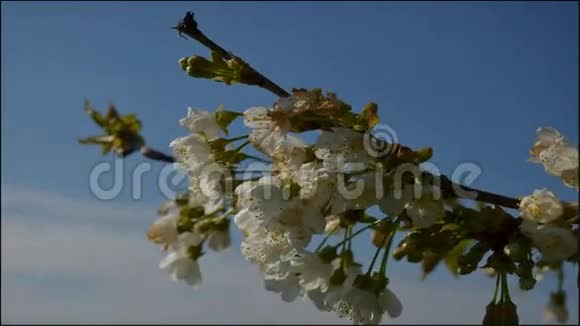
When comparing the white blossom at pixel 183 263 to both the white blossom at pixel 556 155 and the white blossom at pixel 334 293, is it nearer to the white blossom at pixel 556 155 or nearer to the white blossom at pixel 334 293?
the white blossom at pixel 334 293

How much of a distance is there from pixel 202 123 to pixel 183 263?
870mm

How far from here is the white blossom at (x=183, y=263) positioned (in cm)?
210

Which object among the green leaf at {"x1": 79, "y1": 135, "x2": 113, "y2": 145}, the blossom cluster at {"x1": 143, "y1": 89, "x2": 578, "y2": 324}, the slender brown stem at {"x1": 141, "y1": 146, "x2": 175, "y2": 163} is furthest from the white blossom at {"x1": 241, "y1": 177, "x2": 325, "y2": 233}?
the green leaf at {"x1": 79, "y1": 135, "x2": 113, "y2": 145}

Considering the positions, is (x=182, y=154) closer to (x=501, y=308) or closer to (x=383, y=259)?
(x=383, y=259)

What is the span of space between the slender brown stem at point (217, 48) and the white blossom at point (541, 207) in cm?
50

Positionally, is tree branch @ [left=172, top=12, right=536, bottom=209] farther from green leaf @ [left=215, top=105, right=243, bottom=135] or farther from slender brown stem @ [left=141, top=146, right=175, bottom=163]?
slender brown stem @ [left=141, top=146, right=175, bottom=163]

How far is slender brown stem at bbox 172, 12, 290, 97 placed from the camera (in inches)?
45.1

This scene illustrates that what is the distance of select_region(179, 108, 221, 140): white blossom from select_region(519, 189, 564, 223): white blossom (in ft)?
2.05

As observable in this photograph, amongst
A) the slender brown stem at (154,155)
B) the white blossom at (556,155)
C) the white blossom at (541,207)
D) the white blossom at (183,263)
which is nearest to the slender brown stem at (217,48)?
the white blossom at (541,207)

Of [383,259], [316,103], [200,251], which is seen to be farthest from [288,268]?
[200,251]

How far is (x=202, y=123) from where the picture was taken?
55.6 inches

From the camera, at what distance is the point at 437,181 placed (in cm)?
123

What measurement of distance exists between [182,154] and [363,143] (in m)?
0.43

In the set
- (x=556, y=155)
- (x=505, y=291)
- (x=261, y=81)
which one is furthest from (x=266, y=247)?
(x=556, y=155)
